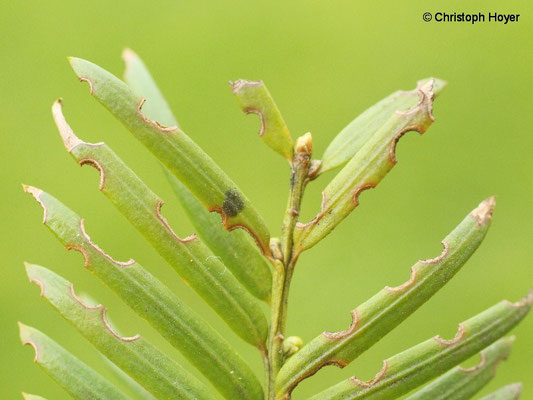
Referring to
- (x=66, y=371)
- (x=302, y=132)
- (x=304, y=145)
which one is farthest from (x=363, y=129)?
(x=302, y=132)

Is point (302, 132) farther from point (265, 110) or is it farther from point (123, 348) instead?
point (123, 348)

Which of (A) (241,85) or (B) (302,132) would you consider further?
(B) (302,132)

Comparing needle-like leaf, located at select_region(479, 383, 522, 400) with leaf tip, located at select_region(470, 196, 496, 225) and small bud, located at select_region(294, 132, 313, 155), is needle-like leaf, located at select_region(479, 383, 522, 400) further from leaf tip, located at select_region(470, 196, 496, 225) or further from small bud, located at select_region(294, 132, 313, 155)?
small bud, located at select_region(294, 132, 313, 155)

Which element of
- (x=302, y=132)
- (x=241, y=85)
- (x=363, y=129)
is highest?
(x=241, y=85)

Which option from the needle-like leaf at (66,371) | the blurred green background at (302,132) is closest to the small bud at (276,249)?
the needle-like leaf at (66,371)

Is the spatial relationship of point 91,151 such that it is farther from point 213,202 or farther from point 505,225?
point 505,225

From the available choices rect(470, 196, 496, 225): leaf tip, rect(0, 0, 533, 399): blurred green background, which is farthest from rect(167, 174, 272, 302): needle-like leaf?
rect(0, 0, 533, 399): blurred green background
